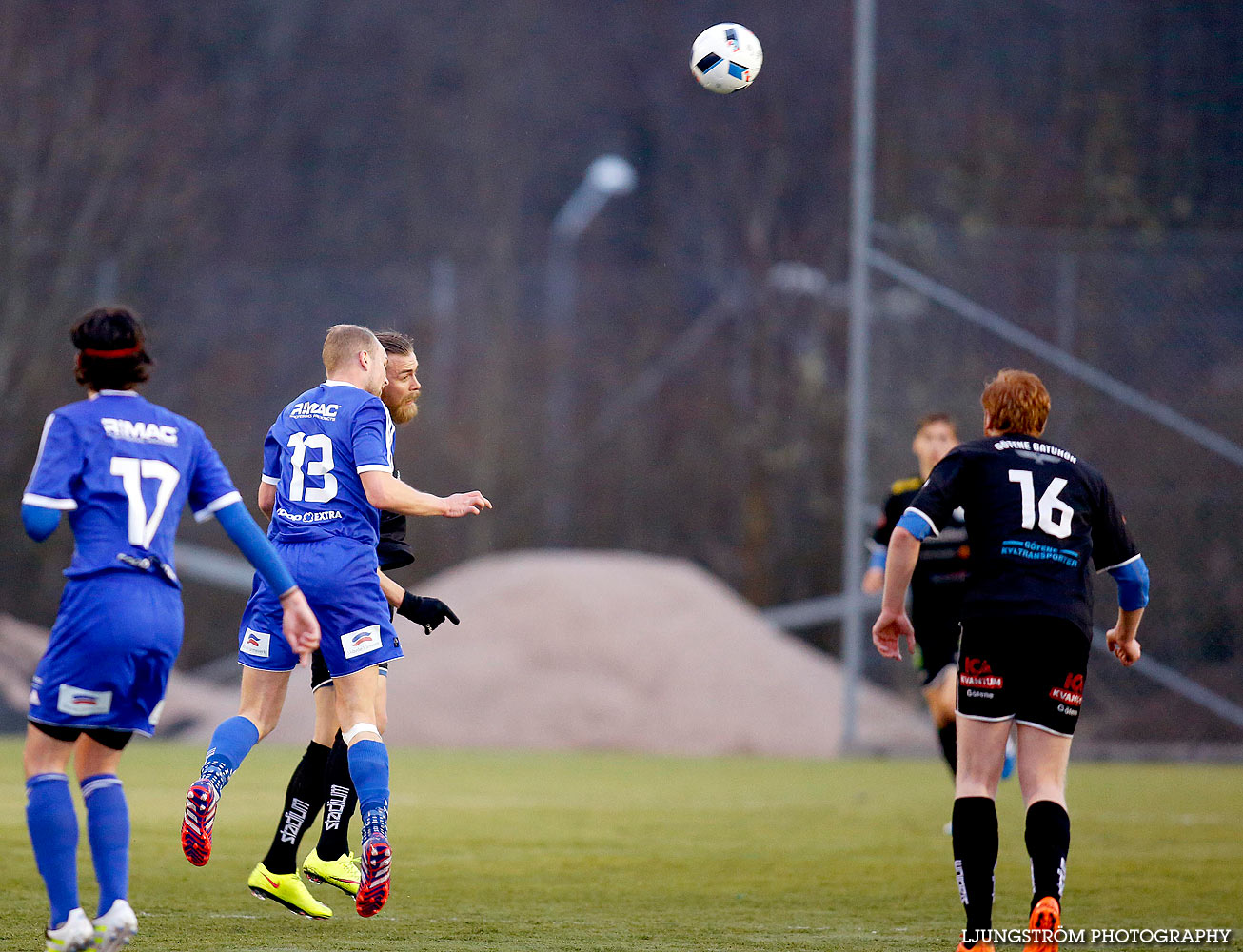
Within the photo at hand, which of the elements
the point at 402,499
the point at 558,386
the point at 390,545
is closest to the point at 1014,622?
the point at 402,499

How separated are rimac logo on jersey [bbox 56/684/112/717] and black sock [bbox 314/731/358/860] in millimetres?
1670

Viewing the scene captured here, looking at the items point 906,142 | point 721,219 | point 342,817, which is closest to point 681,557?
point 721,219

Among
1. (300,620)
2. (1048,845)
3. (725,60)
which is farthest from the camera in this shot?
(725,60)

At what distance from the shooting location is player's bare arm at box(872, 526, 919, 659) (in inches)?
196

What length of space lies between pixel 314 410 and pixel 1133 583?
9.20ft

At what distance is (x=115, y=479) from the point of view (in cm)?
429

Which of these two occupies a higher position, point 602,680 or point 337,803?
point 337,803

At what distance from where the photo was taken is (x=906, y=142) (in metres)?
16.7

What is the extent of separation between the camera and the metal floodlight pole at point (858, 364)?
47.5ft

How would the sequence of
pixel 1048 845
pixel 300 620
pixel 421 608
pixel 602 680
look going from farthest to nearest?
pixel 602 680
pixel 421 608
pixel 1048 845
pixel 300 620

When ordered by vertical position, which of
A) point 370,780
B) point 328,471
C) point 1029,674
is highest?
point 328,471

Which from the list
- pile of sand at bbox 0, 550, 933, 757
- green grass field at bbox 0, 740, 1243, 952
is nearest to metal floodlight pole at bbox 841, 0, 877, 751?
pile of sand at bbox 0, 550, 933, 757

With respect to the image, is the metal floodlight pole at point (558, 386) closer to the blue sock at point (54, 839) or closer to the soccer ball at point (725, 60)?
the soccer ball at point (725, 60)

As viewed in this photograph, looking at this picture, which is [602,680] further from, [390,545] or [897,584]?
[897,584]
